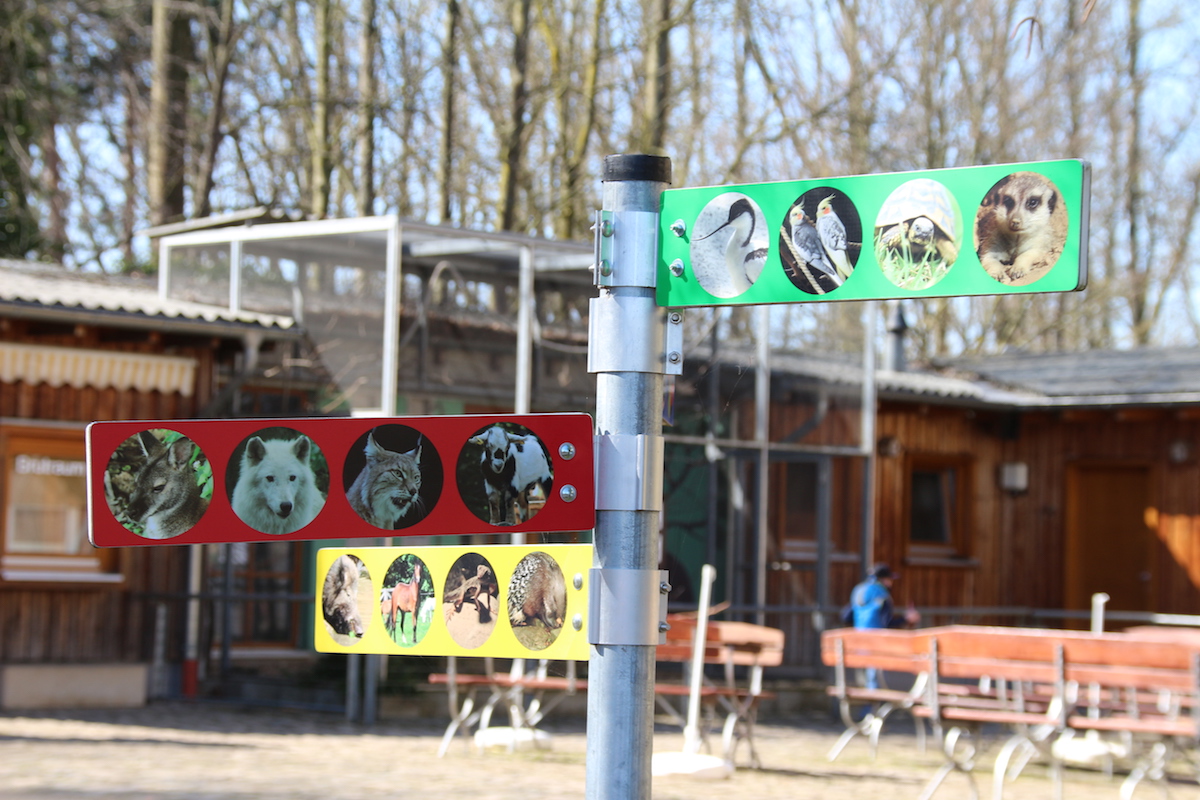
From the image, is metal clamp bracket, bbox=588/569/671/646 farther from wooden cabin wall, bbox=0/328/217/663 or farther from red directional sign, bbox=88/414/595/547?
wooden cabin wall, bbox=0/328/217/663

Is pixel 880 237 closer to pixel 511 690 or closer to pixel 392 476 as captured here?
pixel 392 476

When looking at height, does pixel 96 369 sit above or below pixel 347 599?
above

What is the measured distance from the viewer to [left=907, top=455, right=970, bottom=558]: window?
1797 centimetres

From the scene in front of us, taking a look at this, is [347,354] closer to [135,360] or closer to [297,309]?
[297,309]

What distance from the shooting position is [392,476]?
2.27 metres

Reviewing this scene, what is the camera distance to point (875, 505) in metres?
17.1

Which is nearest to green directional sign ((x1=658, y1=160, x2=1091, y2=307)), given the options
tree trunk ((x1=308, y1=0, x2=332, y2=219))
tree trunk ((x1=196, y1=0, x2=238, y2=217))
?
tree trunk ((x1=308, y1=0, x2=332, y2=219))

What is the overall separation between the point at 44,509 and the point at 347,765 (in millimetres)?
4207

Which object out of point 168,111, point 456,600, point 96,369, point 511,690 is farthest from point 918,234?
point 168,111

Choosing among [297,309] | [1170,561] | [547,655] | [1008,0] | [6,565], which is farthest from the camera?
[1008,0]

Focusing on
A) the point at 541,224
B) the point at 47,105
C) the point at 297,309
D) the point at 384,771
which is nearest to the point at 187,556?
the point at 297,309

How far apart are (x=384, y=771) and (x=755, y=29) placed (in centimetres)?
1305

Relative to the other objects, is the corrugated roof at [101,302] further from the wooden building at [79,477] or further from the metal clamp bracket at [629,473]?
the metal clamp bracket at [629,473]

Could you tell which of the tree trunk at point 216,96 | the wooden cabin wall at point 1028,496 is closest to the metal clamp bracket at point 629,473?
the wooden cabin wall at point 1028,496
